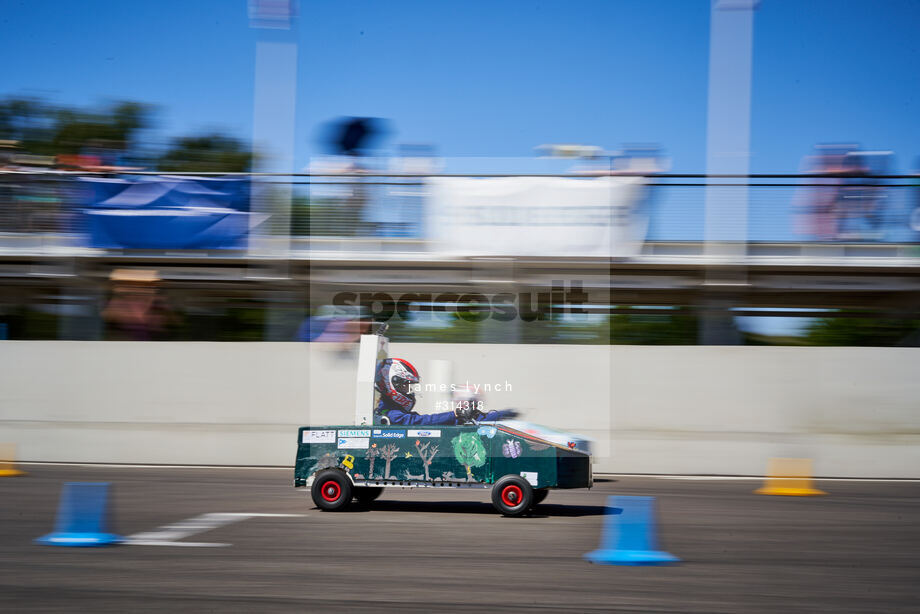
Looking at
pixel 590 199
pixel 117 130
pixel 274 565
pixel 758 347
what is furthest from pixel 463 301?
pixel 117 130

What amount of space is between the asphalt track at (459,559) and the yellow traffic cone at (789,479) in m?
0.60

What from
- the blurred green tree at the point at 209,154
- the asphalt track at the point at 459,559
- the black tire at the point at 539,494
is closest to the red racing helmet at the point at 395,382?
the asphalt track at the point at 459,559

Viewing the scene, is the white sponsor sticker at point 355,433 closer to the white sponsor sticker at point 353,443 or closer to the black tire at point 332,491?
the white sponsor sticker at point 353,443

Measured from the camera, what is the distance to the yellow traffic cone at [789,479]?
39.0 feet

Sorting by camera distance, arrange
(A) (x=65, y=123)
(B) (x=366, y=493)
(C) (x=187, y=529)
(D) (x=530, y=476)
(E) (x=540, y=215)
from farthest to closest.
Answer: (A) (x=65, y=123) → (E) (x=540, y=215) → (B) (x=366, y=493) → (D) (x=530, y=476) → (C) (x=187, y=529)

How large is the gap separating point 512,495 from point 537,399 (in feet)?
16.0

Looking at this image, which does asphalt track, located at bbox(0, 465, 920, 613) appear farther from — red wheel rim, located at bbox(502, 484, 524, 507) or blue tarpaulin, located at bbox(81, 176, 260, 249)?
blue tarpaulin, located at bbox(81, 176, 260, 249)

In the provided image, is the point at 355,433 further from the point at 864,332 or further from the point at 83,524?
the point at 864,332

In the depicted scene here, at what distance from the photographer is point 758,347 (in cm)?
1410

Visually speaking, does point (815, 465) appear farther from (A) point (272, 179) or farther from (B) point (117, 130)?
(B) point (117, 130)

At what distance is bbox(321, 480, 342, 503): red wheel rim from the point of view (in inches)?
392

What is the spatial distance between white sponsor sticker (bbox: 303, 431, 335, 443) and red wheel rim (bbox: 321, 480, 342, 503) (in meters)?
0.52


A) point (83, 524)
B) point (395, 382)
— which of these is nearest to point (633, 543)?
point (395, 382)

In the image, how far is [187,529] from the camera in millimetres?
8656
